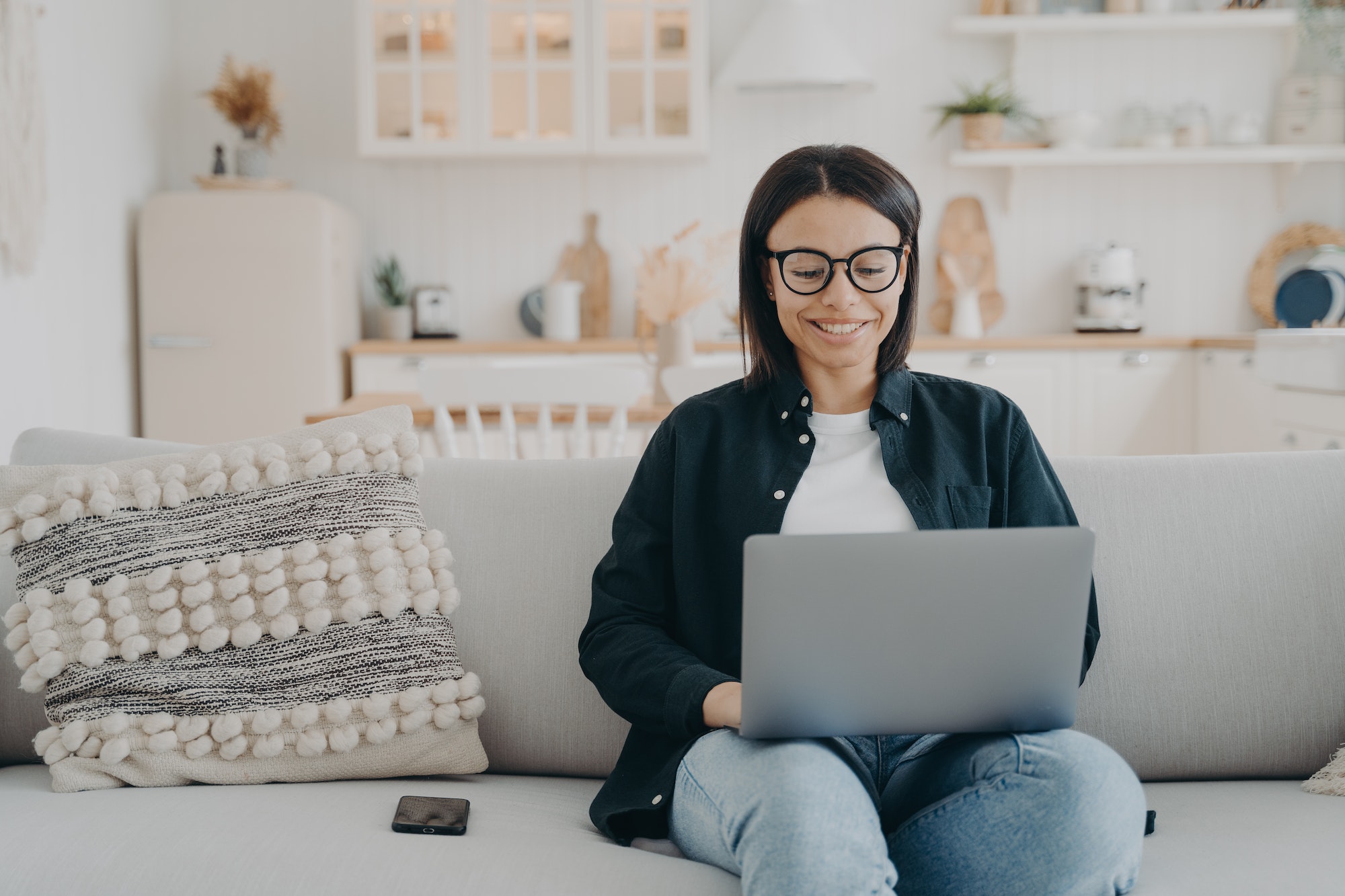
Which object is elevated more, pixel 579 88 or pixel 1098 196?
pixel 579 88

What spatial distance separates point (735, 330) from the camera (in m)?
4.23

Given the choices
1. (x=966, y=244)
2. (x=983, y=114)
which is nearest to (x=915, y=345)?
(x=966, y=244)

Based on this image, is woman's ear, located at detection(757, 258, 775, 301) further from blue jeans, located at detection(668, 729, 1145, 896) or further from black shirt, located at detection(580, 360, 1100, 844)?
blue jeans, located at detection(668, 729, 1145, 896)

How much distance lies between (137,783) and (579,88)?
340 centimetres

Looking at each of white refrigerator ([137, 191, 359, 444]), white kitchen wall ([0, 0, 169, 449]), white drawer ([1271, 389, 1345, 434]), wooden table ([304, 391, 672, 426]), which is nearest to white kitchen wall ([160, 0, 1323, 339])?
white kitchen wall ([0, 0, 169, 449])

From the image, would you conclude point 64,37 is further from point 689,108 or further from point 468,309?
point 689,108

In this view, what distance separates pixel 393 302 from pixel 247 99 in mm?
888

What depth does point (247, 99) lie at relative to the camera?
4031mm

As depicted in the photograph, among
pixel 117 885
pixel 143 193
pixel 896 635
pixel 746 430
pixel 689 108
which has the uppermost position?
pixel 689 108

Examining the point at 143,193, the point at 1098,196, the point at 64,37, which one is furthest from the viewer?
the point at 1098,196

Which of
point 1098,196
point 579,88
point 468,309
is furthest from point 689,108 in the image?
point 1098,196

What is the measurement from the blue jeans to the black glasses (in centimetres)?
50

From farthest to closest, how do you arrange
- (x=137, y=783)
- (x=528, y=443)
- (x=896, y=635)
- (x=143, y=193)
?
(x=143, y=193) → (x=528, y=443) → (x=137, y=783) → (x=896, y=635)

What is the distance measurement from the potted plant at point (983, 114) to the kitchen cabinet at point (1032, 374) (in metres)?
0.84
